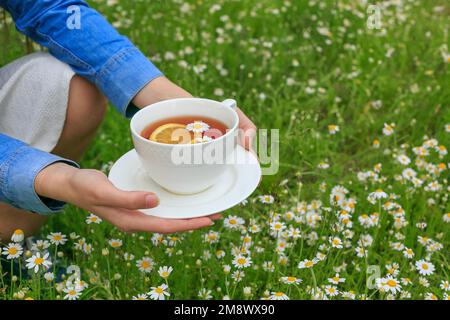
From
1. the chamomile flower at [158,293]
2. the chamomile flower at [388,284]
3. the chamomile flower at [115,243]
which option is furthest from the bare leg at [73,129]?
the chamomile flower at [388,284]

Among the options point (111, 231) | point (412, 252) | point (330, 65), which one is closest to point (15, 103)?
point (111, 231)

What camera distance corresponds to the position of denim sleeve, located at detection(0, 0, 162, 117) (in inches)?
68.1

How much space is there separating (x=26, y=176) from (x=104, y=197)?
0.23m

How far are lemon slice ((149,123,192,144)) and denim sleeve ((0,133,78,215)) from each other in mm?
231

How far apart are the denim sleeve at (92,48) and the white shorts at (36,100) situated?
49mm

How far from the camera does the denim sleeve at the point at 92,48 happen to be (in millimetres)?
1729

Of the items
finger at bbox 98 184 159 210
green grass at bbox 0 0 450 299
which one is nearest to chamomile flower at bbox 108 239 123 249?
green grass at bbox 0 0 450 299

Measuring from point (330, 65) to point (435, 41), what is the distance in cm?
54

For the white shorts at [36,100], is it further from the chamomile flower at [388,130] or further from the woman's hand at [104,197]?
the chamomile flower at [388,130]

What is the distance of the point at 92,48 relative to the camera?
1.76 meters

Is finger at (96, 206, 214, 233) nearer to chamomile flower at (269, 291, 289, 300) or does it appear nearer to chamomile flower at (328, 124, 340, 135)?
chamomile flower at (269, 291, 289, 300)

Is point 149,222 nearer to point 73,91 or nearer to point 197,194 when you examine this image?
point 197,194

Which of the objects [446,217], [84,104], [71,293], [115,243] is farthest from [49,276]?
[446,217]

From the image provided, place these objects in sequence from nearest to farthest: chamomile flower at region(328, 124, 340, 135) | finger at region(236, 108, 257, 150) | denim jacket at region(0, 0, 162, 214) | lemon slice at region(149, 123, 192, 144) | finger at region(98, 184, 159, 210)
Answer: finger at region(98, 184, 159, 210), lemon slice at region(149, 123, 192, 144), finger at region(236, 108, 257, 150), denim jacket at region(0, 0, 162, 214), chamomile flower at region(328, 124, 340, 135)
